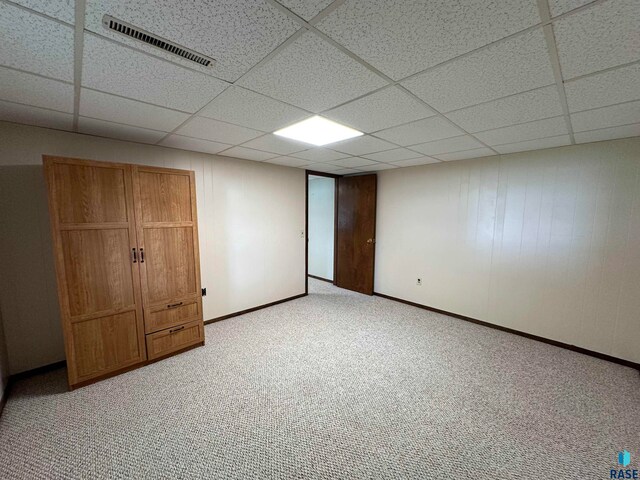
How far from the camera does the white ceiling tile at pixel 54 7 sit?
92 centimetres

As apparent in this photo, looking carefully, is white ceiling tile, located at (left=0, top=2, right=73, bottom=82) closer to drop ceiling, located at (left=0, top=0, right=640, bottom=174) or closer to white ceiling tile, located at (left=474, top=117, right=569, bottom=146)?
drop ceiling, located at (left=0, top=0, right=640, bottom=174)

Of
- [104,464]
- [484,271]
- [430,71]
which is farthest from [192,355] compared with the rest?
[484,271]

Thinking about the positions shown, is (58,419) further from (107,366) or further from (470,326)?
(470,326)

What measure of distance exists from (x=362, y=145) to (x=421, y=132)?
0.67 m

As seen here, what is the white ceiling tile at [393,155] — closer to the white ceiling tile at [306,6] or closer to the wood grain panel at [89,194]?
the white ceiling tile at [306,6]

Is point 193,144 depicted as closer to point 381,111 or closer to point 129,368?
point 381,111

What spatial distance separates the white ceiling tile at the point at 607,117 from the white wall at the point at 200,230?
134 inches

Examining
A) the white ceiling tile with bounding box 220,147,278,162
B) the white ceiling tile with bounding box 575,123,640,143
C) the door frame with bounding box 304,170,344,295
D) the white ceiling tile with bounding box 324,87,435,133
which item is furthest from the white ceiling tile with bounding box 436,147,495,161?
the white ceiling tile with bounding box 220,147,278,162

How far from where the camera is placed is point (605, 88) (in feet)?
4.95

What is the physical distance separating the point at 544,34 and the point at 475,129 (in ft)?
4.22

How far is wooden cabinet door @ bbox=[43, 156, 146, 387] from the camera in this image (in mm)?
2086

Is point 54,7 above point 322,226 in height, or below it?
above

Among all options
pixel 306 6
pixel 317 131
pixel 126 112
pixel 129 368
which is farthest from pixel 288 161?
pixel 129 368

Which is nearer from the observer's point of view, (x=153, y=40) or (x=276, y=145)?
(x=153, y=40)
